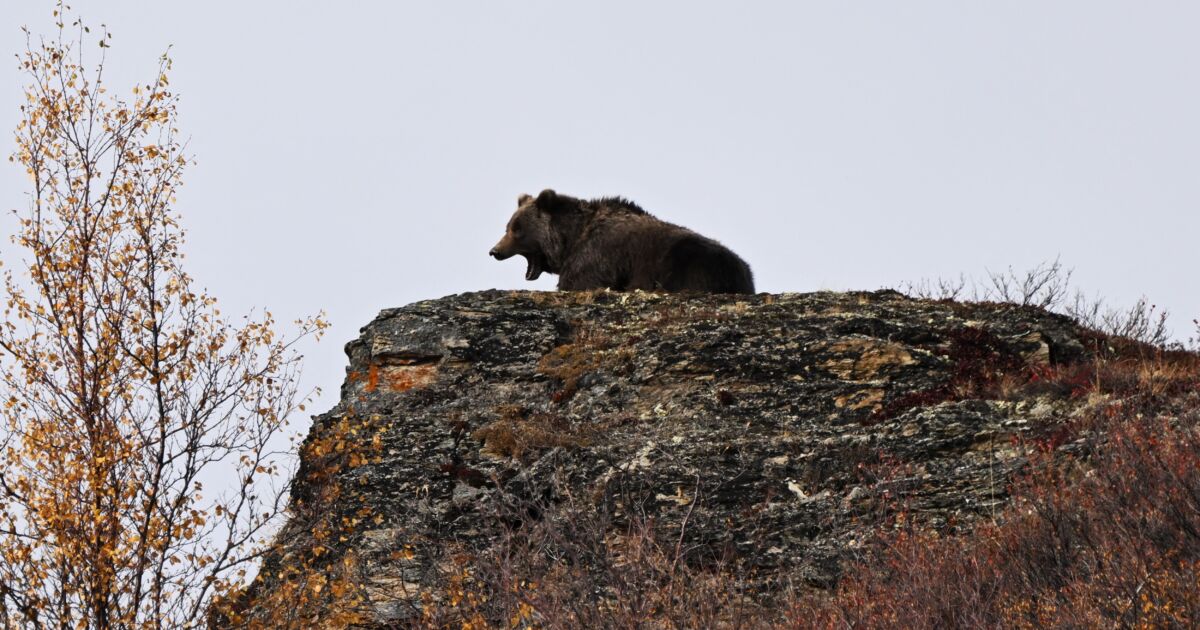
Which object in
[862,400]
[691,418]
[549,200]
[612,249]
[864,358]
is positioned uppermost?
[549,200]

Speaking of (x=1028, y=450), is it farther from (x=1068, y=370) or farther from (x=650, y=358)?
(x=650, y=358)

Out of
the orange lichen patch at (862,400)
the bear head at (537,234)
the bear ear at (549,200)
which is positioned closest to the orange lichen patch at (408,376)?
the bear head at (537,234)

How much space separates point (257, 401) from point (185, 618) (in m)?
2.58

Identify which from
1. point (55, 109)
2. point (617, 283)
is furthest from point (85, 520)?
point (617, 283)

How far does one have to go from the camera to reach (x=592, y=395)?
694 inches

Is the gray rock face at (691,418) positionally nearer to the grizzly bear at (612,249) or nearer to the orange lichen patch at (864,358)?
the orange lichen patch at (864,358)

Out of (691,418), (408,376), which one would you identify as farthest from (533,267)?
(691,418)

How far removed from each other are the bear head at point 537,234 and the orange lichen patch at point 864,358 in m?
6.66

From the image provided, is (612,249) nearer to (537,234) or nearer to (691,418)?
(537,234)

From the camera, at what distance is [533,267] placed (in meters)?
23.6

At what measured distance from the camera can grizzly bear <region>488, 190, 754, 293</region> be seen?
824 inches

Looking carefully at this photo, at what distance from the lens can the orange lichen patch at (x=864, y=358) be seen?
56.4ft

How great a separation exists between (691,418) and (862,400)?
2.10m

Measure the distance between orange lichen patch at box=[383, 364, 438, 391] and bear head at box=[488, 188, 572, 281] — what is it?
16.2 ft
